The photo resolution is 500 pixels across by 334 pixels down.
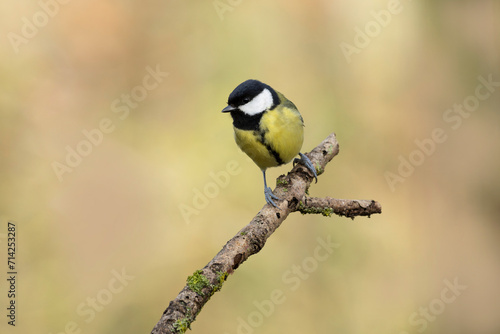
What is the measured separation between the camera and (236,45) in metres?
3.62

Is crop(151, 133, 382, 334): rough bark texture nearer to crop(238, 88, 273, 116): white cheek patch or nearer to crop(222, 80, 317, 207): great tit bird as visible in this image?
crop(222, 80, 317, 207): great tit bird

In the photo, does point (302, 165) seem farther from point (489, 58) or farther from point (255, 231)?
point (489, 58)

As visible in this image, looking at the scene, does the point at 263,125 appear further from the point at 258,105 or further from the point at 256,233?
the point at 256,233

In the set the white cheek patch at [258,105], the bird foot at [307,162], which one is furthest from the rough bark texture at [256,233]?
the white cheek patch at [258,105]

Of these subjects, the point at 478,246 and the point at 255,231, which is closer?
the point at 255,231

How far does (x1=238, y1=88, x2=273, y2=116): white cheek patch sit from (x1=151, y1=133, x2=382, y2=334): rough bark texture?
1.01 ft

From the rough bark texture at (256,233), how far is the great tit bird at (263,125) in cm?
11

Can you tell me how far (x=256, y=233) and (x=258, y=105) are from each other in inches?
27.5

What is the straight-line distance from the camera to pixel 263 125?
221cm

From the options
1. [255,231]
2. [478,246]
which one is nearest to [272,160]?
[255,231]

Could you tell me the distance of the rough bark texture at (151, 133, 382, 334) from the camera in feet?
4.54

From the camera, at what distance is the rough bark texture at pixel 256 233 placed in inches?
54.4

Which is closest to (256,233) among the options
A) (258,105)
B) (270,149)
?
(270,149)

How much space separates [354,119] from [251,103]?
5.29ft
